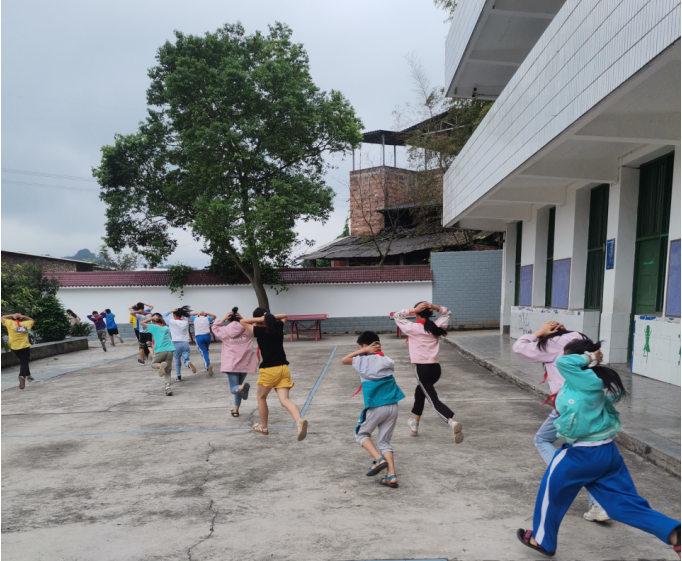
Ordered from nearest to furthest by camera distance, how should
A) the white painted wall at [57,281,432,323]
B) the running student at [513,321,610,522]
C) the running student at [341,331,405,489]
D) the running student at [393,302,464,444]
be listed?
1. the running student at [513,321,610,522]
2. the running student at [341,331,405,489]
3. the running student at [393,302,464,444]
4. the white painted wall at [57,281,432,323]

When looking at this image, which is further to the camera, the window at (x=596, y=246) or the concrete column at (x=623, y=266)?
the window at (x=596, y=246)

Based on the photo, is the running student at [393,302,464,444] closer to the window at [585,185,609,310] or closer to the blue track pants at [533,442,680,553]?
the blue track pants at [533,442,680,553]

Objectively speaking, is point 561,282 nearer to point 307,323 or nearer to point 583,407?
point 583,407

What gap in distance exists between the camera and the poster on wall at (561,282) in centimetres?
1175

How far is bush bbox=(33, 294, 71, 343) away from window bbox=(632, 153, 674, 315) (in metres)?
16.6

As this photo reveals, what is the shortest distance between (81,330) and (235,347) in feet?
48.1

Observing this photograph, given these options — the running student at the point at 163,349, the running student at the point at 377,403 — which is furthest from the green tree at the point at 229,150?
the running student at the point at 377,403

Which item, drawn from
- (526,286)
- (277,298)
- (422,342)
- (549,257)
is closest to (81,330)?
(277,298)

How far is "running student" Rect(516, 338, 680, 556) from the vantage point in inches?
115

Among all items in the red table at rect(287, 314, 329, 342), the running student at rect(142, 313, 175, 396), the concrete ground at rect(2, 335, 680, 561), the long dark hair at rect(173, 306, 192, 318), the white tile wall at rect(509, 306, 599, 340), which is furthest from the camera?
the red table at rect(287, 314, 329, 342)

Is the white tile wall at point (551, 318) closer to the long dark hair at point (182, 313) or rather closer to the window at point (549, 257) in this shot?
the window at point (549, 257)

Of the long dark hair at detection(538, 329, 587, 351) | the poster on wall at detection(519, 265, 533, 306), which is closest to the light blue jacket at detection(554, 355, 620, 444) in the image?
the long dark hair at detection(538, 329, 587, 351)

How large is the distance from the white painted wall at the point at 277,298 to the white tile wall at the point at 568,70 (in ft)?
28.8

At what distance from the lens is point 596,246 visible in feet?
36.1
